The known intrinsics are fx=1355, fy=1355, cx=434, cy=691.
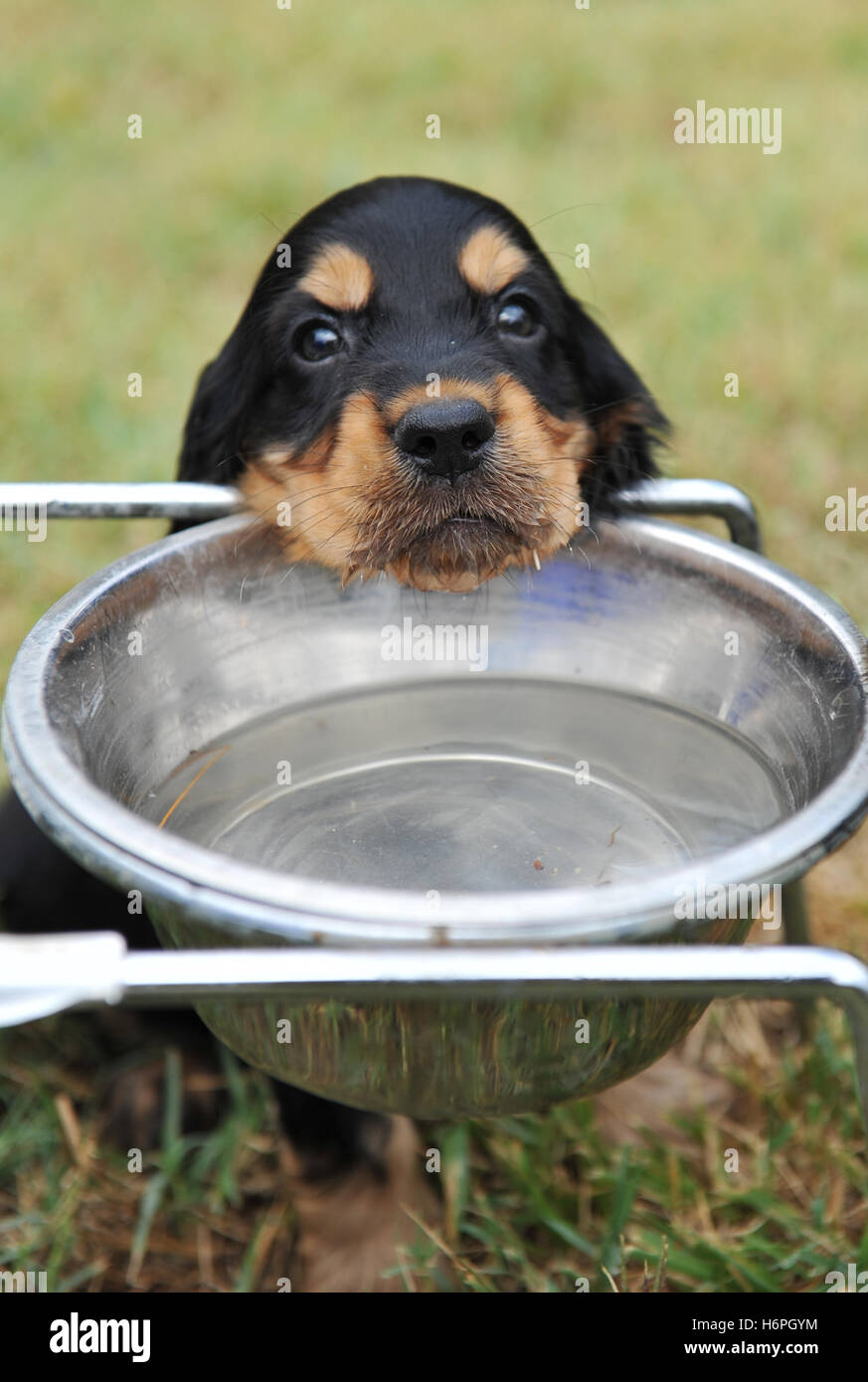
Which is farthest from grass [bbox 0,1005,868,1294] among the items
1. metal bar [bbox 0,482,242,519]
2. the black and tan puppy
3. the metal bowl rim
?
metal bar [bbox 0,482,242,519]

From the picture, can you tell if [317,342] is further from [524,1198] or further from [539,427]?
[524,1198]

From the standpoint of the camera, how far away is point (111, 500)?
2025 mm

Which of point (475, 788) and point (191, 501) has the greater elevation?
point (191, 501)

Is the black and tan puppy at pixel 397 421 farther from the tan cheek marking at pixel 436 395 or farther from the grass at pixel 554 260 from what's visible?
the grass at pixel 554 260

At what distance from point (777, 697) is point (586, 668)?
1.32ft

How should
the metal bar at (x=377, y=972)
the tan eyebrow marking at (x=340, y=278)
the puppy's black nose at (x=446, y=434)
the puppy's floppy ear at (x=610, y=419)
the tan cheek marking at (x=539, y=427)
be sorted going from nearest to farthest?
the metal bar at (x=377, y=972), the puppy's black nose at (x=446, y=434), the tan cheek marking at (x=539, y=427), the tan eyebrow marking at (x=340, y=278), the puppy's floppy ear at (x=610, y=419)

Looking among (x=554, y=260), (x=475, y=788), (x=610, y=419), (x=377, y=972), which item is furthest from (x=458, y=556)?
(x=554, y=260)

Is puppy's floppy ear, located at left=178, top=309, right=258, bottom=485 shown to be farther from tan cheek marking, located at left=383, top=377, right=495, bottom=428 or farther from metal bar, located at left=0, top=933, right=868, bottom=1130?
metal bar, located at left=0, top=933, right=868, bottom=1130

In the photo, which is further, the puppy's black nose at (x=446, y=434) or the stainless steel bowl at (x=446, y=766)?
the puppy's black nose at (x=446, y=434)

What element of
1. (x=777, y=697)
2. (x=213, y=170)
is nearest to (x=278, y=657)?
(x=777, y=697)

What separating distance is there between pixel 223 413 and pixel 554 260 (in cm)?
247

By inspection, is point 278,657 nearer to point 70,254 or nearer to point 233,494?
point 233,494

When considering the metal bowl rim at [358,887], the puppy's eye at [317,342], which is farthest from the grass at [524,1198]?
the puppy's eye at [317,342]

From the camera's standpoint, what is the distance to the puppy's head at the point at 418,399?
6.12ft
